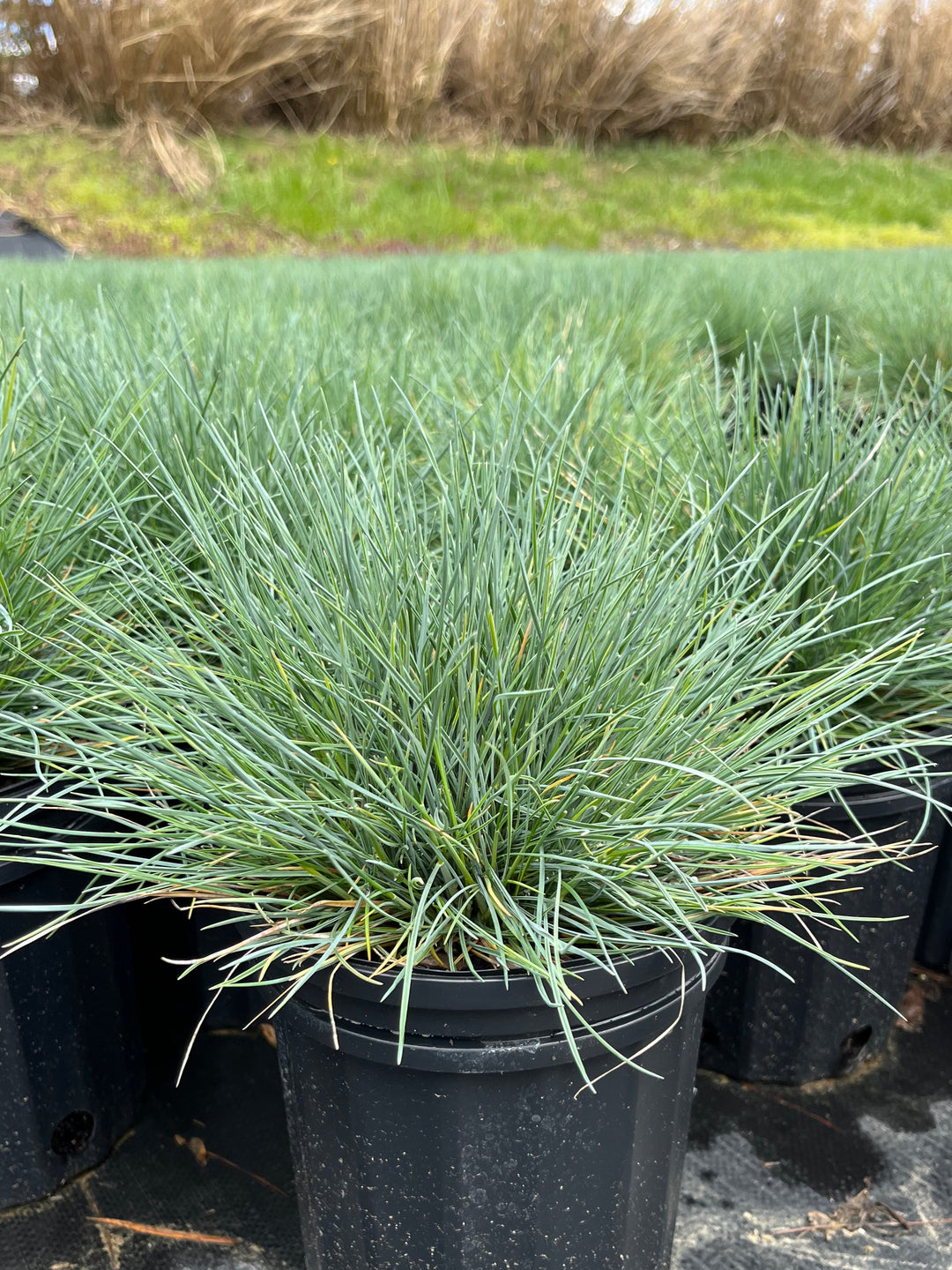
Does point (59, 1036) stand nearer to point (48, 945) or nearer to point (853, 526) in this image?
point (48, 945)

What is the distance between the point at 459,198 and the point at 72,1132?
9314mm

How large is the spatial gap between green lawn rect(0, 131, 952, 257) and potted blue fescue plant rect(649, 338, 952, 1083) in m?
7.80

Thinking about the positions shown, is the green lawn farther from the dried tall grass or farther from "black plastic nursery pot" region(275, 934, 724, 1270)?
"black plastic nursery pot" region(275, 934, 724, 1270)

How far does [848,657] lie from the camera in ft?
2.94

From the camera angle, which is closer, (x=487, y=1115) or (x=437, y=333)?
(x=487, y=1115)

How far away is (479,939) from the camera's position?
65 cm

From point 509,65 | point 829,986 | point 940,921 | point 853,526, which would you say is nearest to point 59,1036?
point 829,986

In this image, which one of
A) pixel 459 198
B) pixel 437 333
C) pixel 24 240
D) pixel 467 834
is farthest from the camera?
pixel 459 198

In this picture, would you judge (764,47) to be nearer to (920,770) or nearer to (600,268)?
(600,268)

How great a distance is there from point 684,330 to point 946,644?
1.45 meters

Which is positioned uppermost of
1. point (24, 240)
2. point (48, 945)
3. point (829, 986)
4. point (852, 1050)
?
point (24, 240)

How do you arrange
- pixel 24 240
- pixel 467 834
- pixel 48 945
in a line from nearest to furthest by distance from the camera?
pixel 467 834 → pixel 48 945 → pixel 24 240

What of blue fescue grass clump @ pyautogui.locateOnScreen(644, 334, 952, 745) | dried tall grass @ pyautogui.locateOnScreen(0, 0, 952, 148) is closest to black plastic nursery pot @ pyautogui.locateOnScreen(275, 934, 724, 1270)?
blue fescue grass clump @ pyautogui.locateOnScreen(644, 334, 952, 745)

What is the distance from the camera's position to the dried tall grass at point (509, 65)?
868 centimetres
